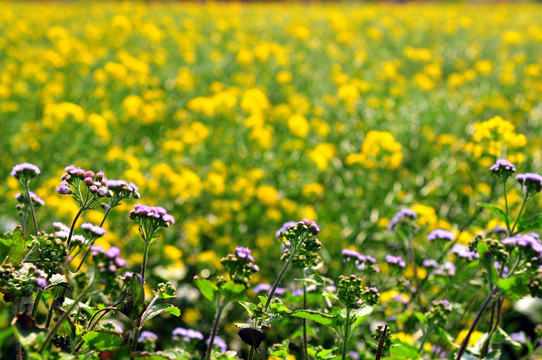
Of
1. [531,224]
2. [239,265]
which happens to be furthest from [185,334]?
[531,224]

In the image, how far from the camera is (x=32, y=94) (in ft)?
20.2

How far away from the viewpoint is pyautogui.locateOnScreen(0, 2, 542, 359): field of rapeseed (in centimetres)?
148

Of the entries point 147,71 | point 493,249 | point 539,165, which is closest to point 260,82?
point 147,71

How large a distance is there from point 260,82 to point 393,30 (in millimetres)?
5039

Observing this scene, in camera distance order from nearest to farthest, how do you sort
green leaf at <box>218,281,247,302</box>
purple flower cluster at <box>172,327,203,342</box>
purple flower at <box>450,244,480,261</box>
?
green leaf at <box>218,281,247,302</box> → purple flower cluster at <box>172,327,203,342</box> → purple flower at <box>450,244,480,261</box>

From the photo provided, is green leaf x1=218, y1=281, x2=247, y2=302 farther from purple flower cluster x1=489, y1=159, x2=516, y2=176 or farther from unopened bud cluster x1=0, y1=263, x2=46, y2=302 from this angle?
purple flower cluster x1=489, y1=159, x2=516, y2=176

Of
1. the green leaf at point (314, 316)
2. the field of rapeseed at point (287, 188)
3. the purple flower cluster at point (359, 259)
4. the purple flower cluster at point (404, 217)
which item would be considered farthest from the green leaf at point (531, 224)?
the green leaf at point (314, 316)

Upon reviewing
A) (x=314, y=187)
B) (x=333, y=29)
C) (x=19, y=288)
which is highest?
(x=333, y=29)

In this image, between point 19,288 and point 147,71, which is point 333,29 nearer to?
point 147,71

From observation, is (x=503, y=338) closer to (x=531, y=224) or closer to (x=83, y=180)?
(x=531, y=224)

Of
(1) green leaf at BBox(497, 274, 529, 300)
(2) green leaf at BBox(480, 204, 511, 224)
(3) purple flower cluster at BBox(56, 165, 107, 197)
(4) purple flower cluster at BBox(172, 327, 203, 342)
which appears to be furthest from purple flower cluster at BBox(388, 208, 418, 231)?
(3) purple flower cluster at BBox(56, 165, 107, 197)

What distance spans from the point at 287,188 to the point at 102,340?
11.1ft

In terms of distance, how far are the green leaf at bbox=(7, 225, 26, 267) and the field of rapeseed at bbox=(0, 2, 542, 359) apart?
5 cm

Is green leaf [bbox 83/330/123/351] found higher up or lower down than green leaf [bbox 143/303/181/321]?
lower down
